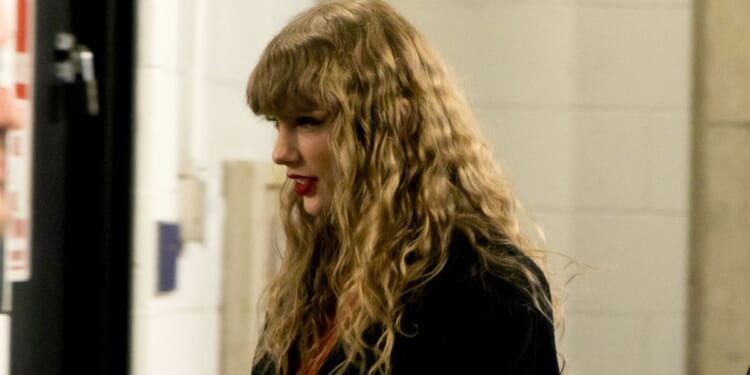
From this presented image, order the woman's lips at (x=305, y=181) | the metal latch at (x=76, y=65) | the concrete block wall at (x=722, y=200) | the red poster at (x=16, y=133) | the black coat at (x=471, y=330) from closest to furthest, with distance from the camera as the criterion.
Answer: the black coat at (x=471, y=330) → the woman's lips at (x=305, y=181) → the red poster at (x=16, y=133) → the metal latch at (x=76, y=65) → the concrete block wall at (x=722, y=200)

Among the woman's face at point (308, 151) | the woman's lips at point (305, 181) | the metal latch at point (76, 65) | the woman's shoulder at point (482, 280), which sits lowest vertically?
the woman's shoulder at point (482, 280)

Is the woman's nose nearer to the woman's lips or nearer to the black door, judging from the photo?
the woman's lips

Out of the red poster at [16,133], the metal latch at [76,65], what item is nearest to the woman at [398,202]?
the red poster at [16,133]

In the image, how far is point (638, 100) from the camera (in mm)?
3385

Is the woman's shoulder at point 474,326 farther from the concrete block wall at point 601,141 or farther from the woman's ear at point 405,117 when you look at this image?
the concrete block wall at point 601,141

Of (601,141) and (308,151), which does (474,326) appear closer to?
(308,151)

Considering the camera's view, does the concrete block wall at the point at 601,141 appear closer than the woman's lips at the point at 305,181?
No

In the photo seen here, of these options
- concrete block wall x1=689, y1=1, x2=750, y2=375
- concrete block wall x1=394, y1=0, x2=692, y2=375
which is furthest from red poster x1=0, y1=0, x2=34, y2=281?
concrete block wall x1=689, y1=1, x2=750, y2=375

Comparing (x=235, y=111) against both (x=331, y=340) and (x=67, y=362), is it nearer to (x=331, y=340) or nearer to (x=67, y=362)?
(x=67, y=362)

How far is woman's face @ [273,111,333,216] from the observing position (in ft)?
5.05

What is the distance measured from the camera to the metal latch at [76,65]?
2383mm

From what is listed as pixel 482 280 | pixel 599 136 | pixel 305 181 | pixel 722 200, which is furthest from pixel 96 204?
pixel 722 200

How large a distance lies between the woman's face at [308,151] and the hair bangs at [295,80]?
15mm

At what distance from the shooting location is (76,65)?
2428mm
